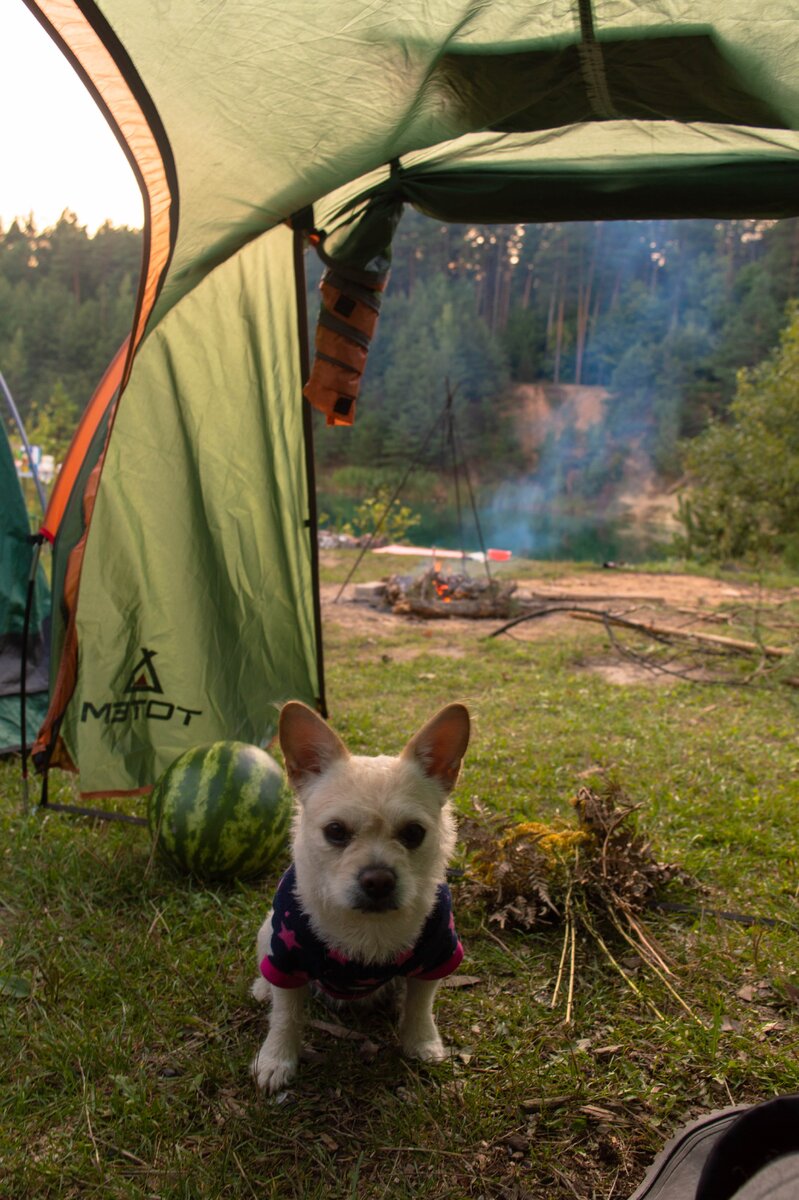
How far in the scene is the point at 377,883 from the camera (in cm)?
216

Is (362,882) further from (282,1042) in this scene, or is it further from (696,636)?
(696,636)

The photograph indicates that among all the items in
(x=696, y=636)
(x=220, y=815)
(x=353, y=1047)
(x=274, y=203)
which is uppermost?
(x=274, y=203)

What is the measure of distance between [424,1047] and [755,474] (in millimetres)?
15729

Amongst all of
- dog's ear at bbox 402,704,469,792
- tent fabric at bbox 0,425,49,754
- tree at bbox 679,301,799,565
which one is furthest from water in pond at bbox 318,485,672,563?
dog's ear at bbox 402,704,469,792

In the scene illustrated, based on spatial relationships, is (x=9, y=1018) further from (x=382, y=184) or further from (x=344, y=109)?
(x=382, y=184)

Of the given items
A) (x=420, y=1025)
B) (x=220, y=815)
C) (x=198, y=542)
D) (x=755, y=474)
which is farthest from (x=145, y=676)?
(x=755, y=474)

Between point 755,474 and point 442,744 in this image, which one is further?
point 755,474

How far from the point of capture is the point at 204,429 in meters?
4.62

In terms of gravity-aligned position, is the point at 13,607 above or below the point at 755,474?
below

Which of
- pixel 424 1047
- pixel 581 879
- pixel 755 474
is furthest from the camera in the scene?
pixel 755 474

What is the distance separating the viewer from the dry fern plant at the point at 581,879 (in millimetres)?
3135

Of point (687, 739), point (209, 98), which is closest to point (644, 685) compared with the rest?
point (687, 739)

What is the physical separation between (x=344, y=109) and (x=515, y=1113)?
10.7ft

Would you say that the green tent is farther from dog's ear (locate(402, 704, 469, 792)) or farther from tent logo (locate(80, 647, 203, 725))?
dog's ear (locate(402, 704, 469, 792))
